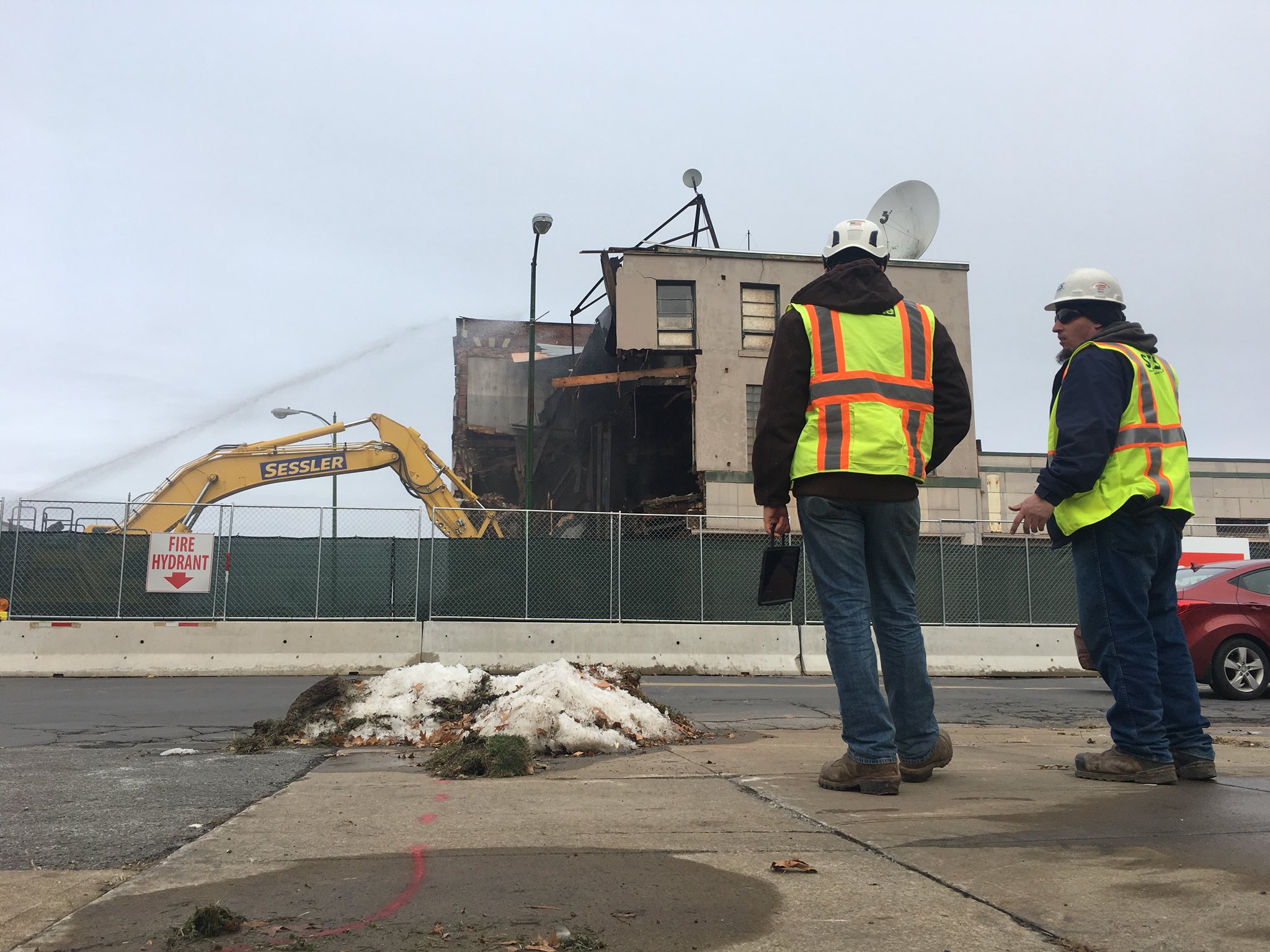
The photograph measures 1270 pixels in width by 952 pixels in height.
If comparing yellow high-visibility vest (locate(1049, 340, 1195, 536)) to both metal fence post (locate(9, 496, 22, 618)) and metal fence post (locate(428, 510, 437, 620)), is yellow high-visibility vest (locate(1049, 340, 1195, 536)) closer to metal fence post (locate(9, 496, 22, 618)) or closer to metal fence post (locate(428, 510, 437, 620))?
metal fence post (locate(428, 510, 437, 620))

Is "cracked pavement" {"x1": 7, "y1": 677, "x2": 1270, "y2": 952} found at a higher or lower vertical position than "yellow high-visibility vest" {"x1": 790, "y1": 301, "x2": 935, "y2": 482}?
lower

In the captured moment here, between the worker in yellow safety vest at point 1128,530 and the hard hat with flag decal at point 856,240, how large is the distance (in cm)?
91

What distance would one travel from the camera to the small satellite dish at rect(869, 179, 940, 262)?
26531 mm

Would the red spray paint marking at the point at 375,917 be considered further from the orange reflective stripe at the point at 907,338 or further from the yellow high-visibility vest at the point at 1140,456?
the yellow high-visibility vest at the point at 1140,456

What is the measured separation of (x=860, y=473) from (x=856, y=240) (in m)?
0.97

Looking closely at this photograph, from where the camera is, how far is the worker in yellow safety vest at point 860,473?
3457mm

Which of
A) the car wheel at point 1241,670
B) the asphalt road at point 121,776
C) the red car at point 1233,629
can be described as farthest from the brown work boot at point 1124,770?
the car wheel at point 1241,670

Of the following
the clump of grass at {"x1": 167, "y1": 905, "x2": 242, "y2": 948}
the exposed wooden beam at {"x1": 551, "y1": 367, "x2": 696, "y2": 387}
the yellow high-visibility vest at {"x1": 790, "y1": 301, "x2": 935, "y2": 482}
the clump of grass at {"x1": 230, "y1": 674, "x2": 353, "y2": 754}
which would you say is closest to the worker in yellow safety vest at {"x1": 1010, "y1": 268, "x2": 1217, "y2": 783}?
the yellow high-visibility vest at {"x1": 790, "y1": 301, "x2": 935, "y2": 482}

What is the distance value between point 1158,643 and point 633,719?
2.49 m

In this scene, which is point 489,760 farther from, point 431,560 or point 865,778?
point 431,560

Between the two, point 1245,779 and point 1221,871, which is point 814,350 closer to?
point 1221,871

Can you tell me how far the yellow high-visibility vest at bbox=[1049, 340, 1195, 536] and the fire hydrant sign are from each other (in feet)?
44.1

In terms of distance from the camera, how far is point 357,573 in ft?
48.3

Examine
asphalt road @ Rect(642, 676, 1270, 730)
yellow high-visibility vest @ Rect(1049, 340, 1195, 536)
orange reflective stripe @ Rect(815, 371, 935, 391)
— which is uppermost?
orange reflective stripe @ Rect(815, 371, 935, 391)
